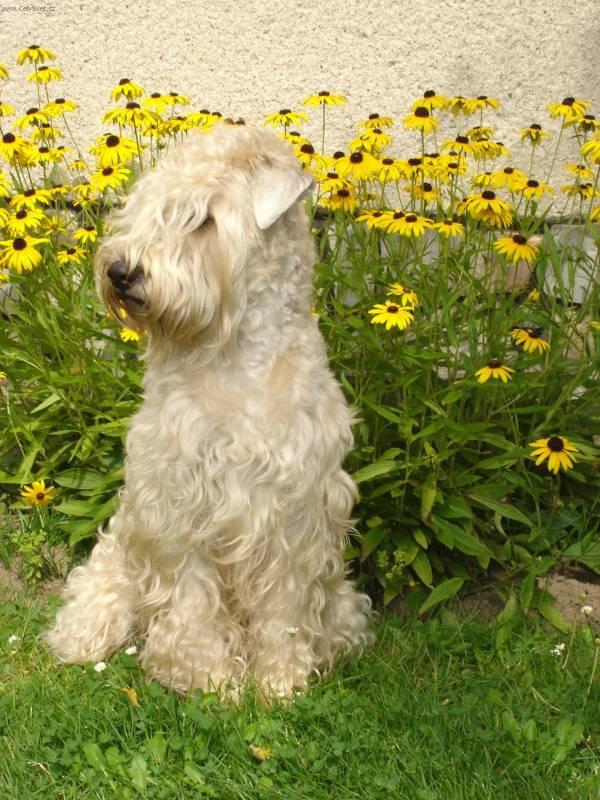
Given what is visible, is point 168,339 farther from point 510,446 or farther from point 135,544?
point 510,446

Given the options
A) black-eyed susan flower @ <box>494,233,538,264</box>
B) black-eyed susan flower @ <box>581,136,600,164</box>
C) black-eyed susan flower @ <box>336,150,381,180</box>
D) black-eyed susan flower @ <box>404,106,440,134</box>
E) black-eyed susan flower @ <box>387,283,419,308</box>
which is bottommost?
black-eyed susan flower @ <box>387,283,419,308</box>

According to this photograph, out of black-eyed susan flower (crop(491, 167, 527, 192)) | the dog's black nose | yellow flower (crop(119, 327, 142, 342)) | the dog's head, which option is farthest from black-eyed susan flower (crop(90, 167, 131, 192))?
black-eyed susan flower (crop(491, 167, 527, 192))

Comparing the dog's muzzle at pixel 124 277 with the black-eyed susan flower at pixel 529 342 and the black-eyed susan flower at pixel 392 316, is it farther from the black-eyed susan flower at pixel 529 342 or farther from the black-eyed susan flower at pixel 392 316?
the black-eyed susan flower at pixel 529 342

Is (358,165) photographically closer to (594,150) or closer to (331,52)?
(594,150)

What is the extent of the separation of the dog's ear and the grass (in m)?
1.37

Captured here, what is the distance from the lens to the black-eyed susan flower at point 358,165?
3.36 meters

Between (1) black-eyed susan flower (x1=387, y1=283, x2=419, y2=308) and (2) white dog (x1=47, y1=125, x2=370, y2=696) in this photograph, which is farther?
(1) black-eyed susan flower (x1=387, y1=283, x2=419, y2=308)

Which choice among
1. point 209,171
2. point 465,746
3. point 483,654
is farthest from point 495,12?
point 465,746

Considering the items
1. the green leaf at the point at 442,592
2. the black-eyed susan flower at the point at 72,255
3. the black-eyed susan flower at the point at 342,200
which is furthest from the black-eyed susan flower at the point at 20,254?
the green leaf at the point at 442,592

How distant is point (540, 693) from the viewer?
9.68ft

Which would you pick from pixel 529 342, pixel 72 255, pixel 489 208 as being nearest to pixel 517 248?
pixel 489 208

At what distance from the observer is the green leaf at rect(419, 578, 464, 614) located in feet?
10.8

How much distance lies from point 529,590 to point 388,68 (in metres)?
2.59

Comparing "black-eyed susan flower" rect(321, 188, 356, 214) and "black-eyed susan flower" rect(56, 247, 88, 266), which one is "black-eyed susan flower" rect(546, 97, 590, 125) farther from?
"black-eyed susan flower" rect(56, 247, 88, 266)
